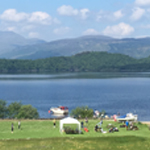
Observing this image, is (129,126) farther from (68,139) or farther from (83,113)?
(83,113)

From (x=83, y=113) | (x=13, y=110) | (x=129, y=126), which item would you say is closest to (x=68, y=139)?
(x=129, y=126)

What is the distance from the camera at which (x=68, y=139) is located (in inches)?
2154

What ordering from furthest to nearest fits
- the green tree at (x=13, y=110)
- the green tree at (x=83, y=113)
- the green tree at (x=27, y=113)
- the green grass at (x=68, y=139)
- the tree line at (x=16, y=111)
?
the green tree at (x=13, y=110) < the tree line at (x=16, y=111) < the green tree at (x=27, y=113) < the green tree at (x=83, y=113) < the green grass at (x=68, y=139)

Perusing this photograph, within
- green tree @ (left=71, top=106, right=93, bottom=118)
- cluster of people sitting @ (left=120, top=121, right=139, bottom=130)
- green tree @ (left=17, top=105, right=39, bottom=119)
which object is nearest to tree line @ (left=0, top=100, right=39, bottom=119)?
green tree @ (left=17, top=105, right=39, bottom=119)

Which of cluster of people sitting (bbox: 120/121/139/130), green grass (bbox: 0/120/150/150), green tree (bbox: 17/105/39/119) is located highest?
cluster of people sitting (bbox: 120/121/139/130)

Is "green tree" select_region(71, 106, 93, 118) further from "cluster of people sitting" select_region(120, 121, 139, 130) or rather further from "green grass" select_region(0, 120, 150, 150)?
"cluster of people sitting" select_region(120, 121, 139, 130)

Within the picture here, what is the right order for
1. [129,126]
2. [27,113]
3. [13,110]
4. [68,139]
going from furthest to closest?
[13,110], [27,113], [129,126], [68,139]

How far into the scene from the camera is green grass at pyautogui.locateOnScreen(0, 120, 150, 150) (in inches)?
2008

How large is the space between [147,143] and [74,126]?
16.1 meters

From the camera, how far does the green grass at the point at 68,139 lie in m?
51.0

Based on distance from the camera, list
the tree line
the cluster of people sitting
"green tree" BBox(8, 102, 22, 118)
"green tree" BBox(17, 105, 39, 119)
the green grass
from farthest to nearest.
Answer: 1. "green tree" BBox(8, 102, 22, 118)
2. the tree line
3. "green tree" BBox(17, 105, 39, 119)
4. the cluster of people sitting
5. the green grass

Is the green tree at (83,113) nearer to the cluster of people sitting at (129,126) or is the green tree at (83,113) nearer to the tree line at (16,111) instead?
the tree line at (16,111)

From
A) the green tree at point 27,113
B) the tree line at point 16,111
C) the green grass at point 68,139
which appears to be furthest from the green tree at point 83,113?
the green grass at point 68,139

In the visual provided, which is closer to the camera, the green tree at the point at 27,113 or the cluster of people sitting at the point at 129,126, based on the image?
the cluster of people sitting at the point at 129,126
